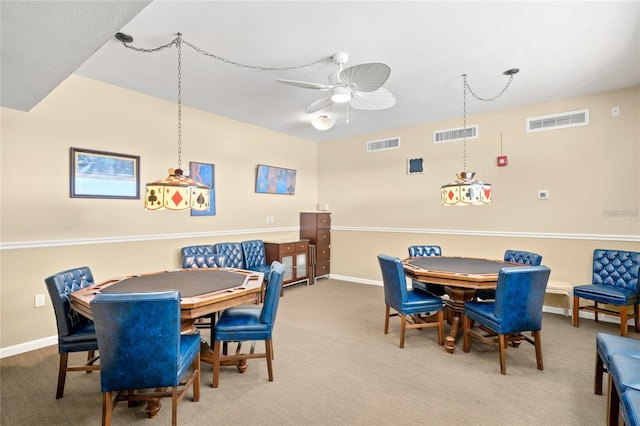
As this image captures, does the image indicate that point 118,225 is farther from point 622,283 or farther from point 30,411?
point 622,283

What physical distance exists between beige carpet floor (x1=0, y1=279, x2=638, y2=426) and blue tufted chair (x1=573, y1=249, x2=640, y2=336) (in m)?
0.33

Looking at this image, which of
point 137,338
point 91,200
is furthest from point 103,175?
point 137,338

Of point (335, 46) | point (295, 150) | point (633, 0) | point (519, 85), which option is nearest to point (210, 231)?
point (295, 150)

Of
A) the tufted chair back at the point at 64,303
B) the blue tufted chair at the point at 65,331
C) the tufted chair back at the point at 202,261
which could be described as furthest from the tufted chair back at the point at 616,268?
the tufted chair back at the point at 64,303

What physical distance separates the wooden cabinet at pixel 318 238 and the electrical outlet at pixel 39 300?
13.2ft

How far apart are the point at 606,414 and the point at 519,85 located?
3.56 meters

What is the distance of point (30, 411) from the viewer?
225 cm

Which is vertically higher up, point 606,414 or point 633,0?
point 633,0

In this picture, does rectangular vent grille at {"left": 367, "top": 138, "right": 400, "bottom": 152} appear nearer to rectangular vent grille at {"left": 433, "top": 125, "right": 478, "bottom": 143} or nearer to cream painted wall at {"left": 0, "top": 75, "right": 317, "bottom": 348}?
rectangular vent grille at {"left": 433, "top": 125, "right": 478, "bottom": 143}

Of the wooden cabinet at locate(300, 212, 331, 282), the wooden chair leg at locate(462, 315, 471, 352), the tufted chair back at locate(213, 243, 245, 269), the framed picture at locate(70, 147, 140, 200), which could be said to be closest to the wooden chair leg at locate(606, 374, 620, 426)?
the wooden chair leg at locate(462, 315, 471, 352)

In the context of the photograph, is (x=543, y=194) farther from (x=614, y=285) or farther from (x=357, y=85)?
(x=357, y=85)

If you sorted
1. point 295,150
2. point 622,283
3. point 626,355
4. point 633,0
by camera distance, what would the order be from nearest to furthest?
1. point 626,355
2. point 633,0
3. point 622,283
4. point 295,150

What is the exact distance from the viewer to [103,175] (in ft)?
12.5

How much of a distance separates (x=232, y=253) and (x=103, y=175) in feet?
6.78
